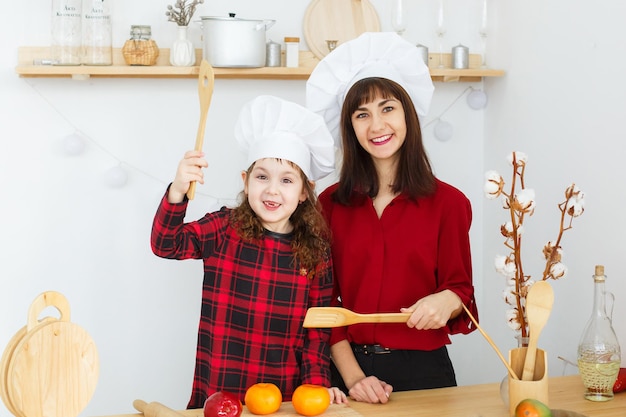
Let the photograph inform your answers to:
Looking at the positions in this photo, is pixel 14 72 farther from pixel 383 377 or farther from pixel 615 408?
pixel 615 408

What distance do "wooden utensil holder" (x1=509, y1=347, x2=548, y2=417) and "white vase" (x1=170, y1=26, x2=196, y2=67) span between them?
115cm

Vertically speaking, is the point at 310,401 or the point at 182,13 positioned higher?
the point at 182,13

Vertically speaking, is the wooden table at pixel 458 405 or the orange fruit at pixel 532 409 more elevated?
the orange fruit at pixel 532 409

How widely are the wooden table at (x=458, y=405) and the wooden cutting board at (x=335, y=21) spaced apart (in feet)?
3.52

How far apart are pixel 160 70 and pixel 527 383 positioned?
47.4 inches

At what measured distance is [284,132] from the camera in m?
1.54

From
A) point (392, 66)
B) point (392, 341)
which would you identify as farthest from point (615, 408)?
point (392, 66)

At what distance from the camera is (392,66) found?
5.52 feet

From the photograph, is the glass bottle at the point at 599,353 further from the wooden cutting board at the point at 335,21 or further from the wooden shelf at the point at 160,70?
the wooden cutting board at the point at 335,21

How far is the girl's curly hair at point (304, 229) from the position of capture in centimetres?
155

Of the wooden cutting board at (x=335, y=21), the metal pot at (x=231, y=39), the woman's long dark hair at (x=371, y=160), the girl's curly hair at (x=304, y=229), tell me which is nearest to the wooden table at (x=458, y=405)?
the girl's curly hair at (x=304, y=229)

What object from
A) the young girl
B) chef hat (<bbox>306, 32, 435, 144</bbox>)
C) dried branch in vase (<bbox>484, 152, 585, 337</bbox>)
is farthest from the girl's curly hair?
dried branch in vase (<bbox>484, 152, 585, 337</bbox>)

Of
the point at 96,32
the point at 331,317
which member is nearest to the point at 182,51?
the point at 96,32

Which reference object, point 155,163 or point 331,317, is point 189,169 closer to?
point 331,317
